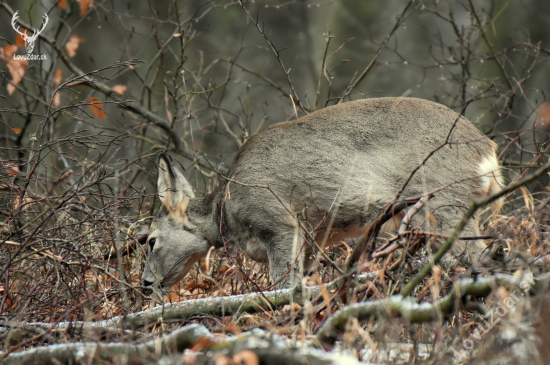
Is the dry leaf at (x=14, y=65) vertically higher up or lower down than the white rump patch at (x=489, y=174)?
higher up

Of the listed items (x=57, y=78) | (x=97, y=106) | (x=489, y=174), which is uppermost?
(x=57, y=78)

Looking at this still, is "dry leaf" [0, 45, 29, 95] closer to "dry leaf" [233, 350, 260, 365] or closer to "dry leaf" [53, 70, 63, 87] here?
"dry leaf" [53, 70, 63, 87]

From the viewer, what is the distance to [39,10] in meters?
10.9

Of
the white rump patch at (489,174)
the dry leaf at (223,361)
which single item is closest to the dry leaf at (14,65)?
the white rump patch at (489,174)

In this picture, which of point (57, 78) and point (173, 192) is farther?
point (57, 78)

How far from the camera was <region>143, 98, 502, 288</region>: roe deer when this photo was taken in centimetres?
447

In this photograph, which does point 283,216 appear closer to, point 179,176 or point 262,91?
point 179,176

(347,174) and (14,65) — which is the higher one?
(14,65)

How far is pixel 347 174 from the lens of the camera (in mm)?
4621

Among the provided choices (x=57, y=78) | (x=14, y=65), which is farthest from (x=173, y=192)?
(x=57, y=78)

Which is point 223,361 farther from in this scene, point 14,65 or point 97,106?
point 14,65

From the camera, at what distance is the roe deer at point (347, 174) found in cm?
447

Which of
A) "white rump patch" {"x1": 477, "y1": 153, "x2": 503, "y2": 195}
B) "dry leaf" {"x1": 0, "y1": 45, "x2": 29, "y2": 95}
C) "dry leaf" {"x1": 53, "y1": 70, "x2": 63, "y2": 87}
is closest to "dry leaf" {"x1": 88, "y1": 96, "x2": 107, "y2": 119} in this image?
"dry leaf" {"x1": 53, "y1": 70, "x2": 63, "y2": 87}

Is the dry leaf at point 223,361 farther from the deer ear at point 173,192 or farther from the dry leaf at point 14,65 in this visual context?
the dry leaf at point 14,65
